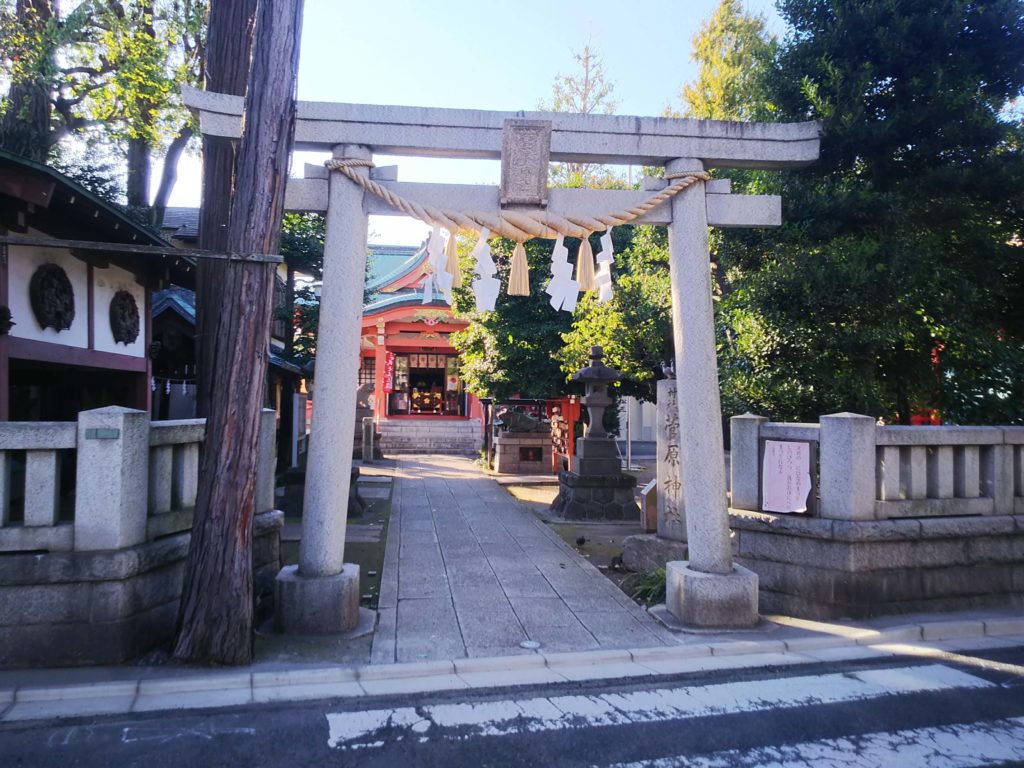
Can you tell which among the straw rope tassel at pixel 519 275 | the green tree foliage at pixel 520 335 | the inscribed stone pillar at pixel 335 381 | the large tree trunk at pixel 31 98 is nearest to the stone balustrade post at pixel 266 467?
the inscribed stone pillar at pixel 335 381

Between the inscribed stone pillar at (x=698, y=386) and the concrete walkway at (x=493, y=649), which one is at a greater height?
the inscribed stone pillar at (x=698, y=386)

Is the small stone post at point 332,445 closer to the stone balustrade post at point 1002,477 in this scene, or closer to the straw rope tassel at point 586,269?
the straw rope tassel at point 586,269

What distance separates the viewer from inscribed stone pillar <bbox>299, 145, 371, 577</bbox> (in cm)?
580

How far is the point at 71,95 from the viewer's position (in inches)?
573

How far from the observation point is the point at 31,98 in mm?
13227

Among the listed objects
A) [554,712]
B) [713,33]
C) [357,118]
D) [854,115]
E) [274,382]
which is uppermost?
[713,33]

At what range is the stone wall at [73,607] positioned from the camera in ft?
15.7

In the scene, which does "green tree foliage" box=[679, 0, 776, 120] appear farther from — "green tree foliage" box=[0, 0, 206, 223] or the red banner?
the red banner

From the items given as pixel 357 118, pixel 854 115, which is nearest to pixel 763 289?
pixel 854 115

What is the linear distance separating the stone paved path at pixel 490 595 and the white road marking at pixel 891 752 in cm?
176

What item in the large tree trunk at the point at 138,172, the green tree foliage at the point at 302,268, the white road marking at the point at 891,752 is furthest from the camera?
the large tree trunk at the point at 138,172

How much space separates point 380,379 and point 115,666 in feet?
79.6

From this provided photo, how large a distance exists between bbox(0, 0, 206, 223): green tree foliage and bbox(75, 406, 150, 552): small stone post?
9.02m

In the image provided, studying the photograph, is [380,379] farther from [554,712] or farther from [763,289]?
[554,712]
